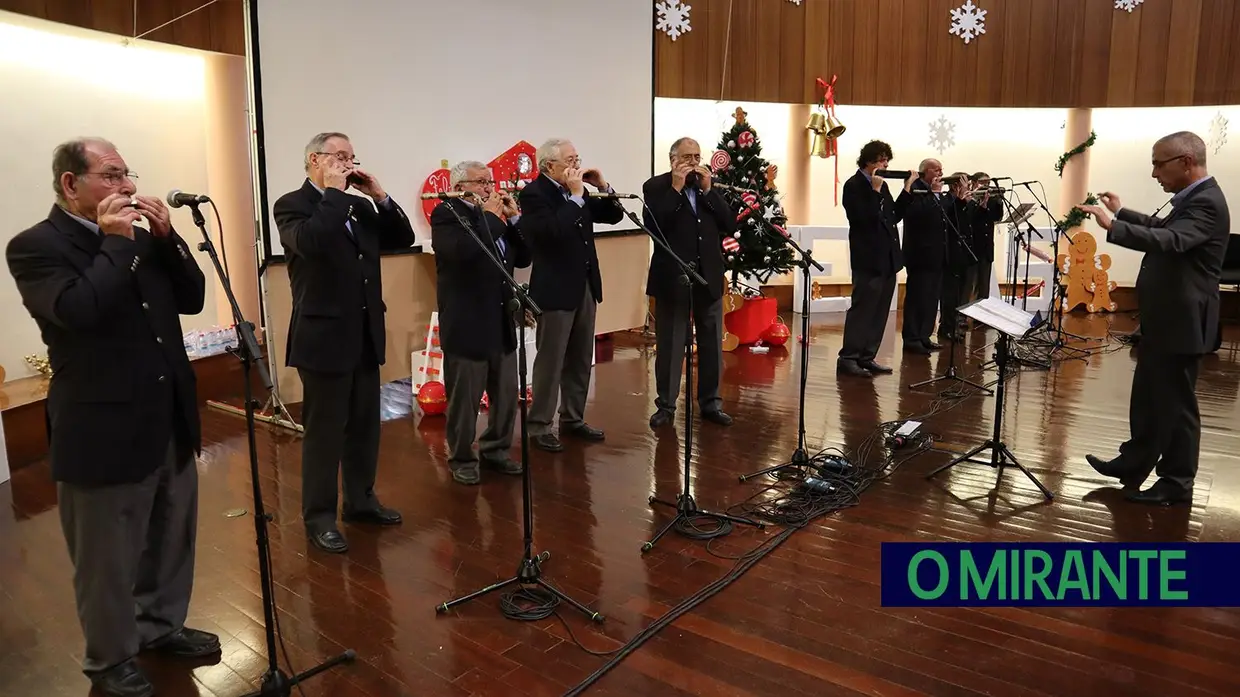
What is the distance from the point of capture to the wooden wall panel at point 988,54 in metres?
9.45

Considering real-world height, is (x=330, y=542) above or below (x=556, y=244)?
below

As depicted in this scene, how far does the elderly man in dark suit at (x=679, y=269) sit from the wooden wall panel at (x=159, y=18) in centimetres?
321

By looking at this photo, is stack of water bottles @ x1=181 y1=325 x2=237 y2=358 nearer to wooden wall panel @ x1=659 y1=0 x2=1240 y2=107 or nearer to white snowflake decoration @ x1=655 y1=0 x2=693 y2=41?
white snowflake decoration @ x1=655 y1=0 x2=693 y2=41

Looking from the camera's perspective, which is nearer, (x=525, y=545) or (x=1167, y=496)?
(x=525, y=545)

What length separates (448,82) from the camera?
623 cm

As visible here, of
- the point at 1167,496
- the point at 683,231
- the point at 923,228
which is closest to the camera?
the point at 1167,496

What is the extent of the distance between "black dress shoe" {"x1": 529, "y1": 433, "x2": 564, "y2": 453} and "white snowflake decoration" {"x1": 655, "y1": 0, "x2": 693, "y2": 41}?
5513mm

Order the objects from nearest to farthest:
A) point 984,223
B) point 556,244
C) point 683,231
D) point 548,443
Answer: point 556,244
point 548,443
point 683,231
point 984,223

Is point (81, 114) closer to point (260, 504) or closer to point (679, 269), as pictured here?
point (679, 269)

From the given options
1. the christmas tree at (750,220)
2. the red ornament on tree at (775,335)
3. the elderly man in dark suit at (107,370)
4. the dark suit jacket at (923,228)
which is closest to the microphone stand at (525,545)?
the elderly man in dark suit at (107,370)

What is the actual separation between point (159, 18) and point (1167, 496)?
6299mm

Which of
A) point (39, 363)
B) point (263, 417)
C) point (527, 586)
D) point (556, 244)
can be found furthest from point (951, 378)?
point (39, 363)

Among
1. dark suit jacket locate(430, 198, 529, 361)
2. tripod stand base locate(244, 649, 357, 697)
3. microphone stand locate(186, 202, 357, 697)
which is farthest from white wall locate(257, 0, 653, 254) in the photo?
tripod stand base locate(244, 649, 357, 697)

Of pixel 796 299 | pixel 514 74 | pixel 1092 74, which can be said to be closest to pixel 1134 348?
pixel 796 299
